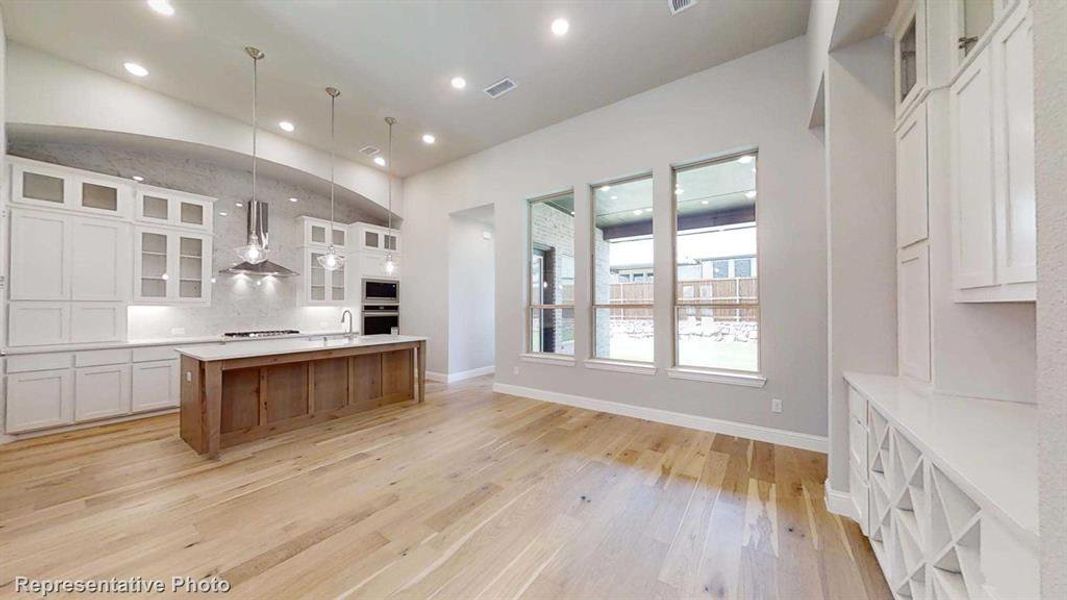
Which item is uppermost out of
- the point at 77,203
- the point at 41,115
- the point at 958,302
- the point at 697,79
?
the point at 697,79

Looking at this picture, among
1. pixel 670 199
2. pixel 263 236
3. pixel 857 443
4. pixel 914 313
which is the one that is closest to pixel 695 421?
pixel 857 443

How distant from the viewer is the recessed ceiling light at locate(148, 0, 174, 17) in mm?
2971

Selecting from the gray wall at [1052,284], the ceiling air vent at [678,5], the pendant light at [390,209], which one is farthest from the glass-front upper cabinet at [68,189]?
the gray wall at [1052,284]

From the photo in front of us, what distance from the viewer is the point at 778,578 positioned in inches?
69.7

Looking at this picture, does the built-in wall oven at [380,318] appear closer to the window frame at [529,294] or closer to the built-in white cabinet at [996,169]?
the window frame at [529,294]

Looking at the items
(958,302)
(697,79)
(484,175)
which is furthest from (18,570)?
(697,79)

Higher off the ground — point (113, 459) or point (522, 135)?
point (522, 135)

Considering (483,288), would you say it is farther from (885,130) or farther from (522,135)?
(885,130)

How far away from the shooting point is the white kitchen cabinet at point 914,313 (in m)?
1.94

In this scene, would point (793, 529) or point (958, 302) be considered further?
point (793, 529)

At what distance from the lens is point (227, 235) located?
17.4 ft

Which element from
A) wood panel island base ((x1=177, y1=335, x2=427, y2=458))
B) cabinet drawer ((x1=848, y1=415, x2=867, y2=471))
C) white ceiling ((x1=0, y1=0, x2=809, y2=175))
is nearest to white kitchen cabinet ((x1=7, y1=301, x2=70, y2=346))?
wood panel island base ((x1=177, y1=335, x2=427, y2=458))

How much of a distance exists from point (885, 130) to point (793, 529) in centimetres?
241

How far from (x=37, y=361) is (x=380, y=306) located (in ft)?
12.2
